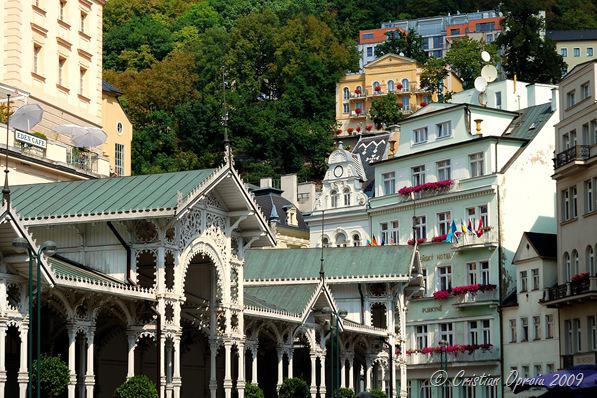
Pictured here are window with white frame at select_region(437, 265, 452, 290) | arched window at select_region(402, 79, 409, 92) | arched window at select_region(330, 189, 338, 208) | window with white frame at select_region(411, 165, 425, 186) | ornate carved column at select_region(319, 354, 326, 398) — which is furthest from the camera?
arched window at select_region(402, 79, 409, 92)

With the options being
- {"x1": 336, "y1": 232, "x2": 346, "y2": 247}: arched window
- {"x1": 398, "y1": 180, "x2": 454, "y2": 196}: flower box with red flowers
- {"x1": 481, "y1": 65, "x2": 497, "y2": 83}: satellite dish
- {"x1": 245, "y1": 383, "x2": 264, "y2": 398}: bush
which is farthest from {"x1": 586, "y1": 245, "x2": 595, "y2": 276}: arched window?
{"x1": 481, "y1": 65, "x2": 497, "y2": 83}: satellite dish

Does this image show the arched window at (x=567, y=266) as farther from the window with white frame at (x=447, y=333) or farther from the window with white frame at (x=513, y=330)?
the window with white frame at (x=447, y=333)

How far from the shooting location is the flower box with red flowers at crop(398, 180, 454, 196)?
298ft

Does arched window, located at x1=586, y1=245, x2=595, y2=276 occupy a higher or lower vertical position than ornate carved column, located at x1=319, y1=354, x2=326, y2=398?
higher

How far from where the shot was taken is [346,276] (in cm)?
7431

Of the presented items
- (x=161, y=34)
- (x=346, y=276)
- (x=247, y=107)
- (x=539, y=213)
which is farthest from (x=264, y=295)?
(x=161, y=34)

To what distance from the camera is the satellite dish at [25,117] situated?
221 ft

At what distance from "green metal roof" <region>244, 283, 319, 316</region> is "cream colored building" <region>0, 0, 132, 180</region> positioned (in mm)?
9891

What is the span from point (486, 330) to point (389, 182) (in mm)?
12327

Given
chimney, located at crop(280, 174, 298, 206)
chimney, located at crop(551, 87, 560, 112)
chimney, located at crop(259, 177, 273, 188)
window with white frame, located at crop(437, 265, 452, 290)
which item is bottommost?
window with white frame, located at crop(437, 265, 452, 290)

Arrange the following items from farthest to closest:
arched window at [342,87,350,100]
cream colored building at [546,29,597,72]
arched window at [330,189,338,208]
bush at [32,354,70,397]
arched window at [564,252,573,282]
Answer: cream colored building at [546,29,597,72], arched window at [342,87,350,100], arched window at [330,189,338,208], arched window at [564,252,573,282], bush at [32,354,70,397]

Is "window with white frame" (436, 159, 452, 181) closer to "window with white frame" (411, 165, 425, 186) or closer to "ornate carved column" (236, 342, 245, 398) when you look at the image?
"window with white frame" (411, 165, 425, 186)

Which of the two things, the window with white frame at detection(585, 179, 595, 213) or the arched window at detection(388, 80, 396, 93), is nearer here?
the window with white frame at detection(585, 179, 595, 213)

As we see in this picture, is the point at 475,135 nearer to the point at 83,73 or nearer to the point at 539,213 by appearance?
the point at 539,213
